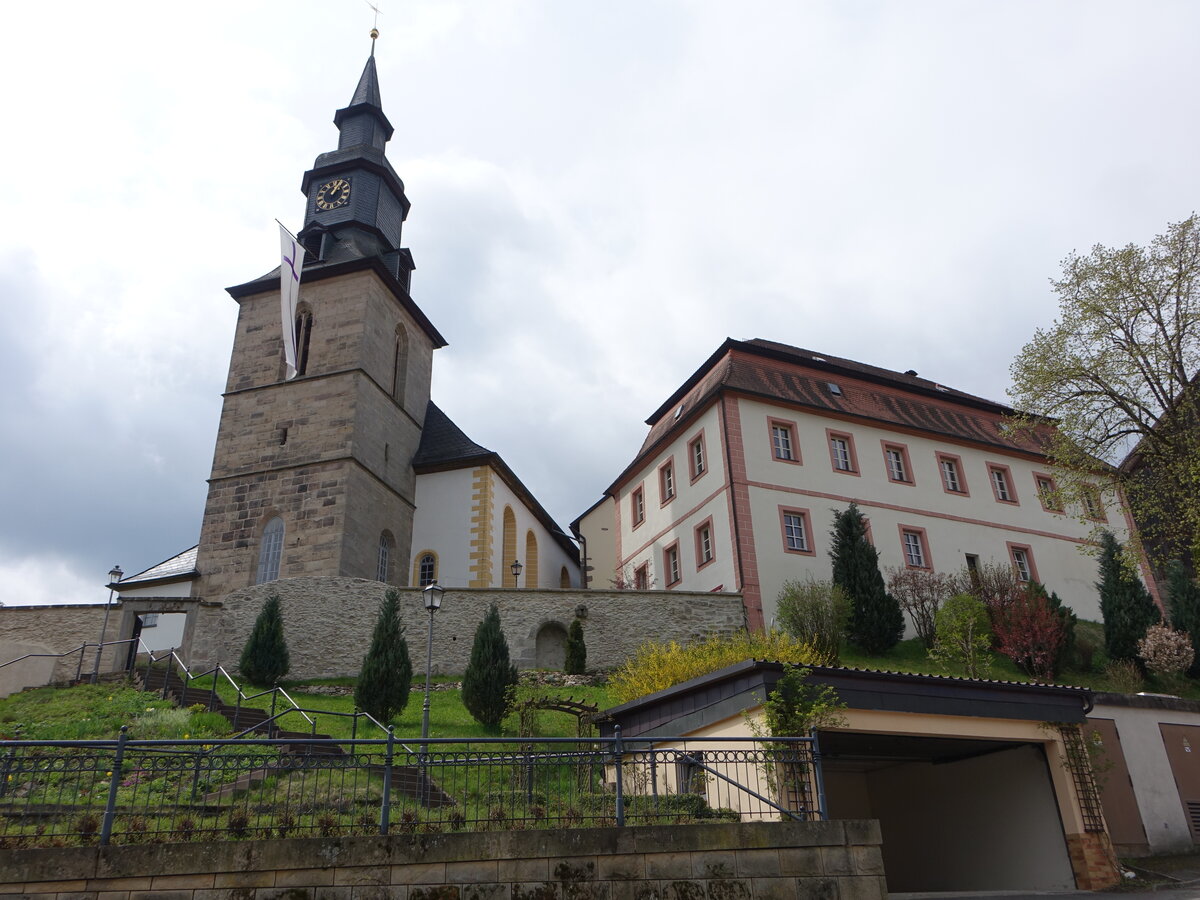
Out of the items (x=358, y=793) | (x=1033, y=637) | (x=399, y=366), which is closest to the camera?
(x=358, y=793)

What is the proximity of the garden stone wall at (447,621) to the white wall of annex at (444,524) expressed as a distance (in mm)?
5875

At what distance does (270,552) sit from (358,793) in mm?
17467

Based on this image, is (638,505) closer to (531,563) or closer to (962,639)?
(531,563)

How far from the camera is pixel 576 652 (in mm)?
22484

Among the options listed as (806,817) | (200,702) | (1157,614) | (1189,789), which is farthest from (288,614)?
(1157,614)

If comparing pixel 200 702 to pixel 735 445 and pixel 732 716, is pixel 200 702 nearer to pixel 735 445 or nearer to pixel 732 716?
pixel 732 716

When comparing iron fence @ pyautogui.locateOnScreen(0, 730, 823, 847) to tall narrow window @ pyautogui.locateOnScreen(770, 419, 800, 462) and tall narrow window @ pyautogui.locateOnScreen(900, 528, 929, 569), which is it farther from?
tall narrow window @ pyautogui.locateOnScreen(900, 528, 929, 569)

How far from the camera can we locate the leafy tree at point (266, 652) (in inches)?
830

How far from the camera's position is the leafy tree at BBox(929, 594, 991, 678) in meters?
22.4

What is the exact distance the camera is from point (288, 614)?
22891mm

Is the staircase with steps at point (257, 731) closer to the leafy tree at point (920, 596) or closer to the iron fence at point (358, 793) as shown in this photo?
the iron fence at point (358, 793)

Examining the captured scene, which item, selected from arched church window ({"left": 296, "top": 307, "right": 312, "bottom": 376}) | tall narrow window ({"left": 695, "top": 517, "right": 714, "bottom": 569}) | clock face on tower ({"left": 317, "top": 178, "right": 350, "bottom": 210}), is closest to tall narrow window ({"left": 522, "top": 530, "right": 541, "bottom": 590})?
tall narrow window ({"left": 695, "top": 517, "right": 714, "bottom": 569})

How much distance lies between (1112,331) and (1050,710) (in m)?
10.3

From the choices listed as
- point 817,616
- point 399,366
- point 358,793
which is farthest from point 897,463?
point 358,793
